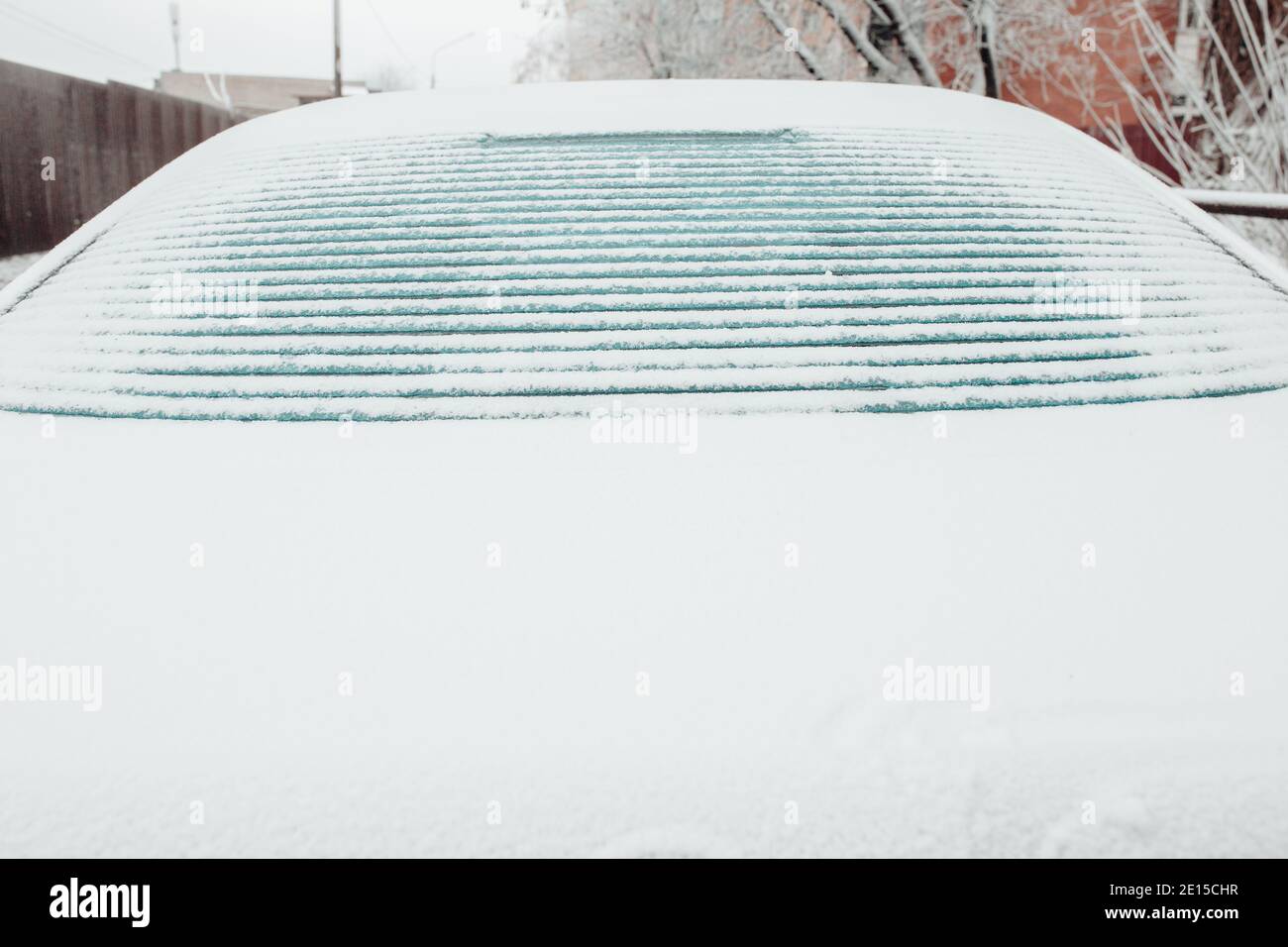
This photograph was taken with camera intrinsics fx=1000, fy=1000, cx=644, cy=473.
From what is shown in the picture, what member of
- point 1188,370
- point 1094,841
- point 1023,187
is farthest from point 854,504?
point 1023,187

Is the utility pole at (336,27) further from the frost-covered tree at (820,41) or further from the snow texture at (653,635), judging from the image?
the snow texture at (653,635)

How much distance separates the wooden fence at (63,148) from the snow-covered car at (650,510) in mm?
9536

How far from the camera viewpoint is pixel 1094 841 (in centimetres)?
54

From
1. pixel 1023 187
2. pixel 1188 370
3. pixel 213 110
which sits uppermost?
pixel 213 110

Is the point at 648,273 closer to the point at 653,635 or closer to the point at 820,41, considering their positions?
the point at 653,635

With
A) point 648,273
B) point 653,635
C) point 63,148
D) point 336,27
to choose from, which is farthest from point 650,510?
point 336,27

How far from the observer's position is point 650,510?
0.80 meters

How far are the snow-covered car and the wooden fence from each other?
31.3 ft

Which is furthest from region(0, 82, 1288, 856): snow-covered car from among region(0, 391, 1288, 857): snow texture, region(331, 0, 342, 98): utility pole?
region(331, 0, 342, 98): utility pole

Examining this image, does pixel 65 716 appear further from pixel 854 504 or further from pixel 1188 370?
pixel 1188 370

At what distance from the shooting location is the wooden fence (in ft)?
30.1

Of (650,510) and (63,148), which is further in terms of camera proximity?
(63,148)

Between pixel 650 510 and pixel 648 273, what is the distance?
1.43ft

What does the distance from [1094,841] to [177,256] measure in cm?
121
